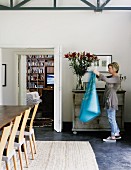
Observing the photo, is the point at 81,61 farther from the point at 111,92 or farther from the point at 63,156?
the point at 63,156

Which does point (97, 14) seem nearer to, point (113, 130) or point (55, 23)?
point (55, 23)

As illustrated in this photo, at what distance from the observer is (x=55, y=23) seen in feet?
23.8

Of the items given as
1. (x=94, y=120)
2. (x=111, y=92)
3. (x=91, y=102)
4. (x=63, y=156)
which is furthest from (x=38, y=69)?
(x=63, y=156)

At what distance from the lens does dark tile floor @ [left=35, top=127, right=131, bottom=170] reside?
441 centimetres

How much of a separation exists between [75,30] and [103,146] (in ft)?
9.93

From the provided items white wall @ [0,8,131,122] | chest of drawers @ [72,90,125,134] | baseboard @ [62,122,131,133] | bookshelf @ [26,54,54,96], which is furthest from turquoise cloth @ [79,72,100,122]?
bookshelf @ [26,54,54,96]

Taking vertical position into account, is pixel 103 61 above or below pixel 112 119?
above

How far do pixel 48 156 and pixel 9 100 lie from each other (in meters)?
4.56

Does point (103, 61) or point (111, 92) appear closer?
point (111, 92)

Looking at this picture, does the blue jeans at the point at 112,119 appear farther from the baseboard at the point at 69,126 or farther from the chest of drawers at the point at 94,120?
the baseboard at the point at 69,126

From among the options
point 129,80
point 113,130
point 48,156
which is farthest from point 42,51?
point 48,156

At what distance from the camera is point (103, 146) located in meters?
5.55

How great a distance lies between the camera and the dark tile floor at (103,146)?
14.5 ft

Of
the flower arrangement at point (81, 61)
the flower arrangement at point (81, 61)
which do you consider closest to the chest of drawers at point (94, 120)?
the flower arrangement at point (81, 61)
